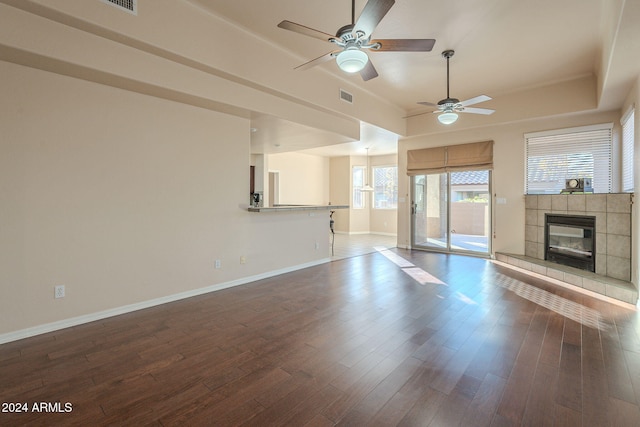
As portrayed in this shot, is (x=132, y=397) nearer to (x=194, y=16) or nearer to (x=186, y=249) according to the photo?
(x=186, y=249)

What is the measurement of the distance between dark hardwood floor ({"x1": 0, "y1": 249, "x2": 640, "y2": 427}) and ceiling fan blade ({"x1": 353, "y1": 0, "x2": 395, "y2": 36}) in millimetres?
2694

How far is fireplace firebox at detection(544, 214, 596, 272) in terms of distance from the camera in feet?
15.3

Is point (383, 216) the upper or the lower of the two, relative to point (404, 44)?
Result: lower

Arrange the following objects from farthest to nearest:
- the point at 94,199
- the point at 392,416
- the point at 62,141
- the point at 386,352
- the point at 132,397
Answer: the point at 94,199 < the point at 62,141 < the point at 386,352 < the point at 132,397 < the point at 392,416

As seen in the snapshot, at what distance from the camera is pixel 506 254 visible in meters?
5.94

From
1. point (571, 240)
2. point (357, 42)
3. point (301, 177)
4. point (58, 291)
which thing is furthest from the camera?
point (301, 177)

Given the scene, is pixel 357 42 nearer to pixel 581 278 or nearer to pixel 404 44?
pixel 404 44

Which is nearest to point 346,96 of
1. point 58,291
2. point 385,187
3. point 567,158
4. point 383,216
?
point 567,158

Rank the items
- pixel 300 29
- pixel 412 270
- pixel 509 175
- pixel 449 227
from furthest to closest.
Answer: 1. pixel 449 227
2. pixel 509 175
3. pixel 412 270
4. pixel 300 29

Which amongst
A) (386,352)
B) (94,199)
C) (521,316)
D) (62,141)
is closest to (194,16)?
(62,141)

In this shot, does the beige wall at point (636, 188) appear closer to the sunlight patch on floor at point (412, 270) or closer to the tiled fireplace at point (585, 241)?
the tiled fireplace at point (585, 241)

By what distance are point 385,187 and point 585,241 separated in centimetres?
607

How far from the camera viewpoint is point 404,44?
9.07 feet

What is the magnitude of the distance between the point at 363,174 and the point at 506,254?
5654 millimetres
